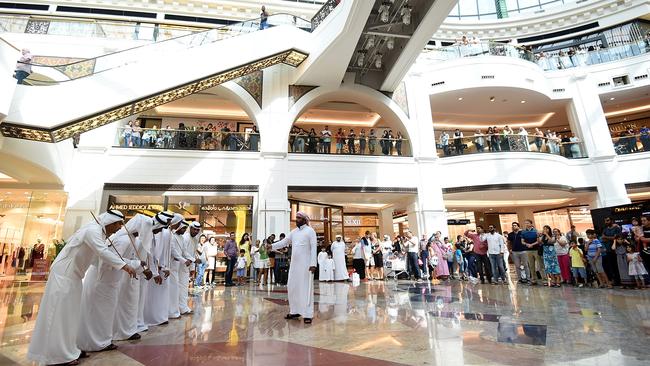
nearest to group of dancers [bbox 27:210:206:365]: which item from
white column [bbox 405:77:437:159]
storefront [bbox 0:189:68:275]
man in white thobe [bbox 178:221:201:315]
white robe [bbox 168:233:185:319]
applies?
white robe [bbox 168:233:185:319]

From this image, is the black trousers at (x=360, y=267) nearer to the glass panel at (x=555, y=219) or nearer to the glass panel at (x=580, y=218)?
the glass panel at (x=555, y=219)

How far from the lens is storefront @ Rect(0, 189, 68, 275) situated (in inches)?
533

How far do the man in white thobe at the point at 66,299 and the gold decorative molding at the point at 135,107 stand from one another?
710cm

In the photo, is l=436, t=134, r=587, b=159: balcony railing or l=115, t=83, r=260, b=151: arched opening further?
l=436, t=134, r=587, b=159: balcony railing

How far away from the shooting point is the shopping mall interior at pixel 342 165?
386 centimetres

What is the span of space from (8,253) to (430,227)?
1757 cm

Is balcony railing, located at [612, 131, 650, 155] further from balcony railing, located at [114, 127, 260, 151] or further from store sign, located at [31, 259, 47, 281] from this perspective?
store sign, located at [31, 259, 47, 281]

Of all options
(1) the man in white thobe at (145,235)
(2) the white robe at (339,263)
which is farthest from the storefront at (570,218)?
(1) the man in white thobe at (145,235)

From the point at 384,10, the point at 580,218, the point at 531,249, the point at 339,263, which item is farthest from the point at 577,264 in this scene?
the point at 580,218

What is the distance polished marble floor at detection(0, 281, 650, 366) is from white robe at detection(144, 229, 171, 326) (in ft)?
0.75

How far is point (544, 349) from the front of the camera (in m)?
2.96

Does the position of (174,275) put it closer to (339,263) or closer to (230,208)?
(339,263)

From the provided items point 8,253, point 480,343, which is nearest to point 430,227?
point 480,343

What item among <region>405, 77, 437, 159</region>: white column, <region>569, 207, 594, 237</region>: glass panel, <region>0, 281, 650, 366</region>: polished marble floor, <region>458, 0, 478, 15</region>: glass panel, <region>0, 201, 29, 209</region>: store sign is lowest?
<region>0, 281, 650, 366</region>: polished marble floor
